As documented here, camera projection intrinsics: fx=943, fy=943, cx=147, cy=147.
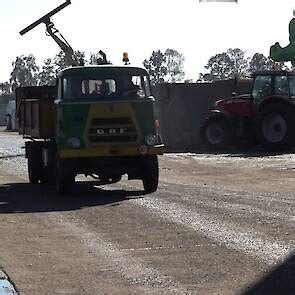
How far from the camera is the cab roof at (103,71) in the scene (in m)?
19.4

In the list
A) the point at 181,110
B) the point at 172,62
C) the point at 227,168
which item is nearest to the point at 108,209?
the point at 227,168

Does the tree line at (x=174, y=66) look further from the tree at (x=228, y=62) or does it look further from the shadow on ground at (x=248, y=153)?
the shadow on ground at (x=248, y=153)

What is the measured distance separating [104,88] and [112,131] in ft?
3.28

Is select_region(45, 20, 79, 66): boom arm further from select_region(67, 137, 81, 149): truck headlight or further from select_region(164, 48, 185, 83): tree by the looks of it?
select_region(164, 48, 185, 83): tree

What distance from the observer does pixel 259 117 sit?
3338 centimetres

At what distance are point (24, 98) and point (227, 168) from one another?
21.6ft

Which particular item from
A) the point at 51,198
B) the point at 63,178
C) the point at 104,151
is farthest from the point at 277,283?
the point at 63,178

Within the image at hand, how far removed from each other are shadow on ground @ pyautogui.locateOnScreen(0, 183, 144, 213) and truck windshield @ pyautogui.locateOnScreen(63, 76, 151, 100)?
79.8 inches

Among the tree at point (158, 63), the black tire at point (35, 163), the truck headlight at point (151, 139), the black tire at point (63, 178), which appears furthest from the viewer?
the tree at point (158, 63)

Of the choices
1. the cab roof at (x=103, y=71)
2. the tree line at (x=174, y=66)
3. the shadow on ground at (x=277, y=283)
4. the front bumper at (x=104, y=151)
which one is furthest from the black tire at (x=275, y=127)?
the tree line at (x=174, y=66)

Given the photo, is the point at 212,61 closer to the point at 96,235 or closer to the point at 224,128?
the point at 224,128

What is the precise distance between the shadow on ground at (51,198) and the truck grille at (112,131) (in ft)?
3.74

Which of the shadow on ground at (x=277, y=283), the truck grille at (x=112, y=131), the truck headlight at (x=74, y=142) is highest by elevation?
the truck grille at (x=112, y=131)

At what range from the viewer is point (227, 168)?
26.7m
